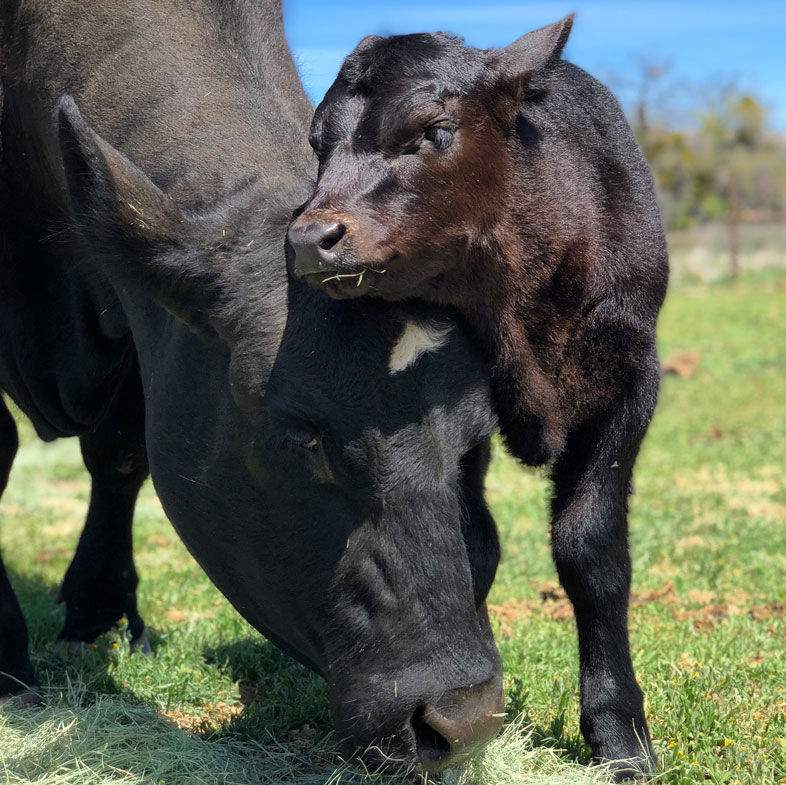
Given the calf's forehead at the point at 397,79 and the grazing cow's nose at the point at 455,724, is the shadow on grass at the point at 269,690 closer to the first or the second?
the grazing cow's nose at the point at 455,724

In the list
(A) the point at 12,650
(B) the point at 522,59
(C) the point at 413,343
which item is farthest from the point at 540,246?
(A) the point at 12,650

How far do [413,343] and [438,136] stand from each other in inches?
21.1

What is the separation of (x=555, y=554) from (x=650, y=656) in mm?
1239

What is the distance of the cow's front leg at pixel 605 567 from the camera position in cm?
321

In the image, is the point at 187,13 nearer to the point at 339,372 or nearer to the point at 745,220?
the point at 339,372

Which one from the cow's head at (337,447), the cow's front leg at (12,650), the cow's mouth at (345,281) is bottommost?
the cow's front leg at (12,650)

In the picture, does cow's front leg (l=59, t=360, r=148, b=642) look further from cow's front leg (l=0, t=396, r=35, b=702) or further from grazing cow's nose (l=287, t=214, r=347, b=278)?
grazing cow's nose (l=287, t=214, r=347, b=278)

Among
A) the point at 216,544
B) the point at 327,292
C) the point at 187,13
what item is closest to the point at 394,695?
the point at 216,544

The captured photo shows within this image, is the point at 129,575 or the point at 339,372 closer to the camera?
the point at 339,372

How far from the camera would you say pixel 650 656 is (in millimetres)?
4273

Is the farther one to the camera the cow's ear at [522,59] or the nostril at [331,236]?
the cow's ear at [522,59]

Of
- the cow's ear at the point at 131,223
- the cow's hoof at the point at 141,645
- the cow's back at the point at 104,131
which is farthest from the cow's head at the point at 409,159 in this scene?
the cow's hoof at the point at 141,645

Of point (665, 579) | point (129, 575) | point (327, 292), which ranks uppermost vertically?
point (327, 292)

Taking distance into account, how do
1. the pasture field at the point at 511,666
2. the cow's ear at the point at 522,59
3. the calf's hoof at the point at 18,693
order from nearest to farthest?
the cow's ear at the point at 522,59 < the pasture field at the point at 511,666 < the calf's hoof at the point at 18,693
